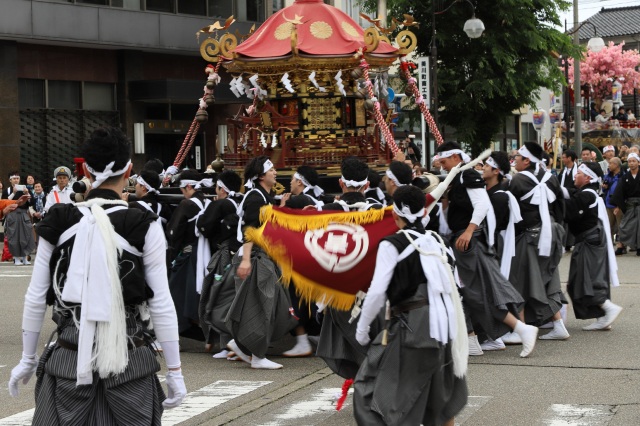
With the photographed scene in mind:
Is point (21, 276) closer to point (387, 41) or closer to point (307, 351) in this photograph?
point (387, 41)

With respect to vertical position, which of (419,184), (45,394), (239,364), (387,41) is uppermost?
(387,41)

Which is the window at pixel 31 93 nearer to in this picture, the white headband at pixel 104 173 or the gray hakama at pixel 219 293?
the gray hakama at pixel 219 293

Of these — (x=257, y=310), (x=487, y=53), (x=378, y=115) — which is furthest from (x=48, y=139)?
(x=257, y=310)

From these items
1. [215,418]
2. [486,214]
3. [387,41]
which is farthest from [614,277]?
[387,41]

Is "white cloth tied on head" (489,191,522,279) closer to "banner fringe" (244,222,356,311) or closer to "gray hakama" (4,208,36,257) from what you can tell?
"banner fringe" (244,222,356,311)

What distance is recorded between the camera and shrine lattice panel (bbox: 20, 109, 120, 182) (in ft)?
96.8

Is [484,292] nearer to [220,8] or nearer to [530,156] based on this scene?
[530,156]

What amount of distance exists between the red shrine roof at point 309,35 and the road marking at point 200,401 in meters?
7.69

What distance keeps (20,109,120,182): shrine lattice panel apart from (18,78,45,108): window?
216mm

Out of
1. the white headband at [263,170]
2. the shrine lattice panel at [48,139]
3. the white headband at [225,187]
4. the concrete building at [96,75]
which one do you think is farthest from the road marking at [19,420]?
the shrine lattice panel at [48,139]

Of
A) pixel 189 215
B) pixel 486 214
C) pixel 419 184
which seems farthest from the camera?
pixel 189 215

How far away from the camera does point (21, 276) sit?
733 inches

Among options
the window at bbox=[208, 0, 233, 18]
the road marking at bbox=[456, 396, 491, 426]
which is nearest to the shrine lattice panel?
the window at bbox=[208, 0, 233, 18]

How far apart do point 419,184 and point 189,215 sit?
248cm
